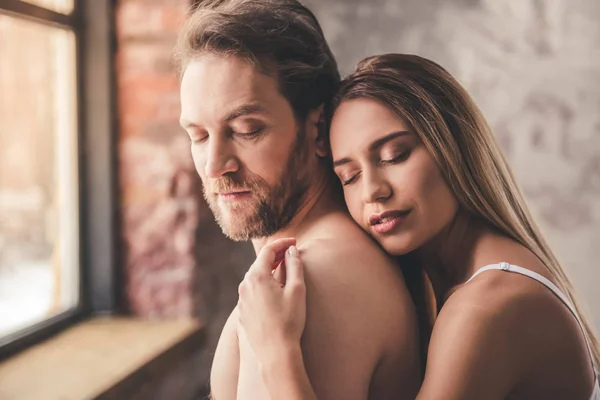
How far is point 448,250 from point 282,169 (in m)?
0.34

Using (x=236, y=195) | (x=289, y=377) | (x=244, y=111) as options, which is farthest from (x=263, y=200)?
(x=289, y=377)

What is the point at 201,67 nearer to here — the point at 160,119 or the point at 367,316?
the point at 367,316

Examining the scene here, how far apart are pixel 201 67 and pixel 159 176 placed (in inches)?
41.9

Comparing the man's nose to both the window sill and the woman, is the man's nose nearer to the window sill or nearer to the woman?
the woman

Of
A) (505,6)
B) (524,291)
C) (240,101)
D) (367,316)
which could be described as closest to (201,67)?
(240,101)

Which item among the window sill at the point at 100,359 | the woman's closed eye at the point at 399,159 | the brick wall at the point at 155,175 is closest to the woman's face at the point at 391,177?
the woman's closed eye at the point at 399,159

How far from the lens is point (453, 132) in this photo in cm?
103

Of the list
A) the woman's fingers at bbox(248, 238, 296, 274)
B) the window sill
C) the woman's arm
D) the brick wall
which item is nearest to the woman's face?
the woman's fingers at bbox(248, 238, 296, 274)

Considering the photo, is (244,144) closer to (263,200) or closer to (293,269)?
(263,200)

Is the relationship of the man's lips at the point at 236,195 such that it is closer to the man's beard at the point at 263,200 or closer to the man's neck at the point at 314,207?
the man's beard at the point at 263,200

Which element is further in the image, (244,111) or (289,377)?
(244,111)

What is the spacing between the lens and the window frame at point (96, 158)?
2.10m

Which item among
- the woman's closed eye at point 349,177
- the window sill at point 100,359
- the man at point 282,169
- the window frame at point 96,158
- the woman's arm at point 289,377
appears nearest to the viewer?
the woman's arm at point 289,377

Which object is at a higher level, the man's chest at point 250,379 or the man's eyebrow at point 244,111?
the man's eyebrow at point 244,111
